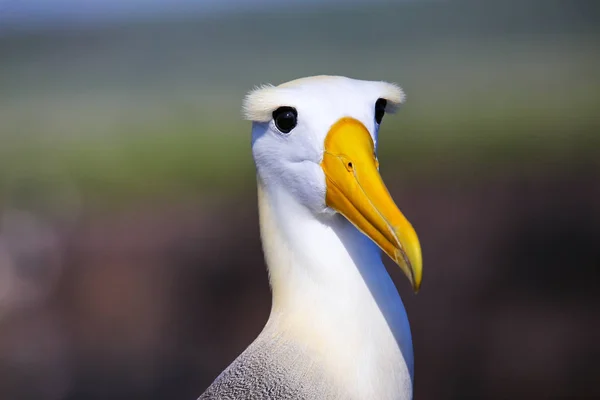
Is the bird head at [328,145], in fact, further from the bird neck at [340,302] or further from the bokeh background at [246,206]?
the bokeh background at [246,206]

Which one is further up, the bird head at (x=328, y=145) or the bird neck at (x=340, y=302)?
the bird head at (x=328, y=145)

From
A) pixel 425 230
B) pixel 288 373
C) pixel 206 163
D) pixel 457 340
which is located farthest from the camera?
pixel 206 163

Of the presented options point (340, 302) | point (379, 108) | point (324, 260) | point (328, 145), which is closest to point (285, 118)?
point (328, 145)

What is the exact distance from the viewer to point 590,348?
21.5 feet

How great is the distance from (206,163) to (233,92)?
2808 mm

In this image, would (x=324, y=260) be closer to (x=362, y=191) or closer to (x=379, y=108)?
(x=362, y=191)

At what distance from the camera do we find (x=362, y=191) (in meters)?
1.85

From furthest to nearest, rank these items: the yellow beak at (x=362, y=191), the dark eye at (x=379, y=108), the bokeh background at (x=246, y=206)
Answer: the bokeh background at (x=246, y=206)
the dark eye at (x=379, y=108)
the yellow beak at (x=362, y=191)

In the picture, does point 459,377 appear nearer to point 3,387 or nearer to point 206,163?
point 3,387

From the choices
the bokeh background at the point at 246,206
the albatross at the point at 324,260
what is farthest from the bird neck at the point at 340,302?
the bokeh background at the point at 246,206

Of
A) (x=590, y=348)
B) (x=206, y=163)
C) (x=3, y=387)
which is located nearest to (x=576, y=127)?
(x=206, y=163)

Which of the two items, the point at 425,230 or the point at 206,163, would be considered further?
the point at 206,163

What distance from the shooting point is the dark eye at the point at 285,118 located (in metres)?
1.97

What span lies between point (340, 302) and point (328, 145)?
0.40 meters
